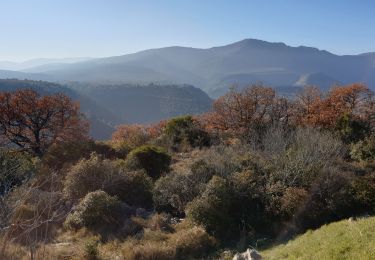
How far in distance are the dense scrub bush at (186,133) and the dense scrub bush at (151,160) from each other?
8.12 metres

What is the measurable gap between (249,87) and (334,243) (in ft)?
77.5

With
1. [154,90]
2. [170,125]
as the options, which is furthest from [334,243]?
[154,90]

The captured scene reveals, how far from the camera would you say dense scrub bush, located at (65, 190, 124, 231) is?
51.7ft

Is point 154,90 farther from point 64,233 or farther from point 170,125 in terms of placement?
point 64,233

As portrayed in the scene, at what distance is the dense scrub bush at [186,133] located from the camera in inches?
1224

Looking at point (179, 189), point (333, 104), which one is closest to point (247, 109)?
point (333, 104)

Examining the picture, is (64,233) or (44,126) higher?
(44,126)

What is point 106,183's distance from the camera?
18.4m

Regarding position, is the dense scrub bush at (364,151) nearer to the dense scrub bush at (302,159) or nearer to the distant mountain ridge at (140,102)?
the dense scrub bush at (302,159)

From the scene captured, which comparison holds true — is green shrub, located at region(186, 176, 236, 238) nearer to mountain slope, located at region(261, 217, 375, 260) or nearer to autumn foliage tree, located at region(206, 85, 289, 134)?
mountain slope, located at region(261, 217, 375, 260)

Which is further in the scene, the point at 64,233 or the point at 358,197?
the point at 64,233

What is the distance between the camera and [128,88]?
199875 mm

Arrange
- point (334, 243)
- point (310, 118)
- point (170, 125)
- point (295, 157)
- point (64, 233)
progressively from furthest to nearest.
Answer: point (170, 125)
point (310, 118)
point (295, 157)
point (64, 233)
point (334, 243)

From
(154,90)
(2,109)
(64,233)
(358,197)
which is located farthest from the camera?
(154,90)
